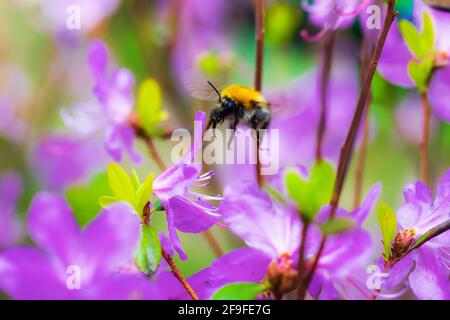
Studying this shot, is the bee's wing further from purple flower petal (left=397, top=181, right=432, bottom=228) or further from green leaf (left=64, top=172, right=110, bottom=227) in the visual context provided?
green leaf (left=64, top=172, right=110, bottom=227)

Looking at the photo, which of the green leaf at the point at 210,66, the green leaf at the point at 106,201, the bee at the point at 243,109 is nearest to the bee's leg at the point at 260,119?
the bee at the point at 243,109

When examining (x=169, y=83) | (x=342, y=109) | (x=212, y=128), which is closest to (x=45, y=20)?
(x=169, y=83)

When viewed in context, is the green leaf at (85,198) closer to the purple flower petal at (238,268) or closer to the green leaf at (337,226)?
the purple flower petal at (238,268)

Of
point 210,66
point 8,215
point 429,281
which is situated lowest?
point 429,281

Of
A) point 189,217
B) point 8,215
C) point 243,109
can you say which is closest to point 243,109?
point 243,109

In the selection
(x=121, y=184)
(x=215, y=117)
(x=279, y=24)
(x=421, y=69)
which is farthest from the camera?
(x=279, y=24)

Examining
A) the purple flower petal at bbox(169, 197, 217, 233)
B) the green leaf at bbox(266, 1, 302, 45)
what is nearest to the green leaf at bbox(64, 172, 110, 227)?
the green leaf at bbox(266, 1, 302, 45)

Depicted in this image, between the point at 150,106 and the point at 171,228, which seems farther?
the point at 150,106

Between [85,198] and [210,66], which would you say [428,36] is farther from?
[85,198]
